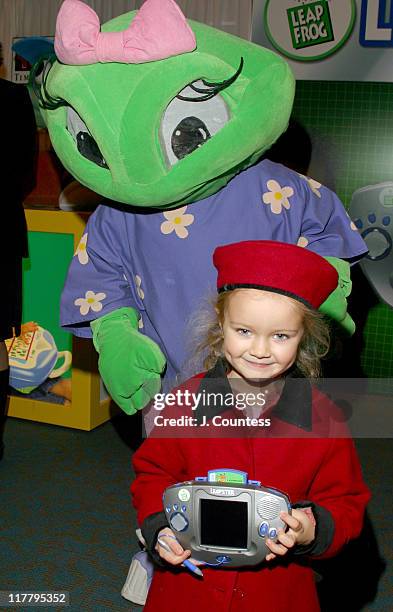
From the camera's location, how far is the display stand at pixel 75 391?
2621 mm

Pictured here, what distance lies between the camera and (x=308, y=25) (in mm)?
3018

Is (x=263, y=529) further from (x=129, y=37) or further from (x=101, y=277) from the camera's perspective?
(x=129, y=37)

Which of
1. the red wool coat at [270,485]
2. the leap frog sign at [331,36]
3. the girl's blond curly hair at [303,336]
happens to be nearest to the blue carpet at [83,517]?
the red wool coat at [270,485]

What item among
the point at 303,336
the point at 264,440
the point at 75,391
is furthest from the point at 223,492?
the point at 75,391

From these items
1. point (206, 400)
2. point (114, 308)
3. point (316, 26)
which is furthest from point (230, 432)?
point (316, 26)

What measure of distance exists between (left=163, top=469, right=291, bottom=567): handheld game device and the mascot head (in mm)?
536

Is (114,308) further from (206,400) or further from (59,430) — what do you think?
(59,430)

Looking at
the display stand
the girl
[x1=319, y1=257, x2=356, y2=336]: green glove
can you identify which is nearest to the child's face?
the girl

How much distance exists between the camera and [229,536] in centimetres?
97

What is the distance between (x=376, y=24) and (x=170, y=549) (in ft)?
8.32

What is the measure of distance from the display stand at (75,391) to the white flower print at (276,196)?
50.5 inches

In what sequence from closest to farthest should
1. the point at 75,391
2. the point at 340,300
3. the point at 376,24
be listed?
the point at 340,300, the point at 75,391, the point at 376,24

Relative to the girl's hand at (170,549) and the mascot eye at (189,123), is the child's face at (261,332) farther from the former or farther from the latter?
the mascot eye at (189,123)

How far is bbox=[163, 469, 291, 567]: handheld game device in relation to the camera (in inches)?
36.7
